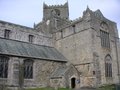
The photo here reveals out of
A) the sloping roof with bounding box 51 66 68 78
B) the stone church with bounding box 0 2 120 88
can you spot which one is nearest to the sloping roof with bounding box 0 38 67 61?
the stone church with bounding box 0 2 120 88

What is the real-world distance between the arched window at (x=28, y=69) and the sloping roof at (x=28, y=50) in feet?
3.70

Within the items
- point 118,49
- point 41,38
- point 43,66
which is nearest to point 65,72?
point 43,66

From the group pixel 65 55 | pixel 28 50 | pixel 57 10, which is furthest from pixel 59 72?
pixel 57 10

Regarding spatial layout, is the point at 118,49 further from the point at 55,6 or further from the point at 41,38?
the point at 55,6

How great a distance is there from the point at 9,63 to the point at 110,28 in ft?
67.0

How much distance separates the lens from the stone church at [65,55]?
91.0ft

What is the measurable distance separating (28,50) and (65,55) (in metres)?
7.96

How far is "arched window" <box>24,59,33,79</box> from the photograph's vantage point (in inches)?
1126

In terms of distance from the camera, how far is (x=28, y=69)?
29.0 m

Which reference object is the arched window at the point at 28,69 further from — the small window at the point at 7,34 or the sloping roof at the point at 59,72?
the small window at the point at 7,34

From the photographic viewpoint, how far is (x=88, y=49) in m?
30.3

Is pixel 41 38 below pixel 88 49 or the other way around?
the other way around

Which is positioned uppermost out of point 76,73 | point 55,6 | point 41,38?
point 55,6

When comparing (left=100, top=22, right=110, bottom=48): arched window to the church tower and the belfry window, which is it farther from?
the church tower
